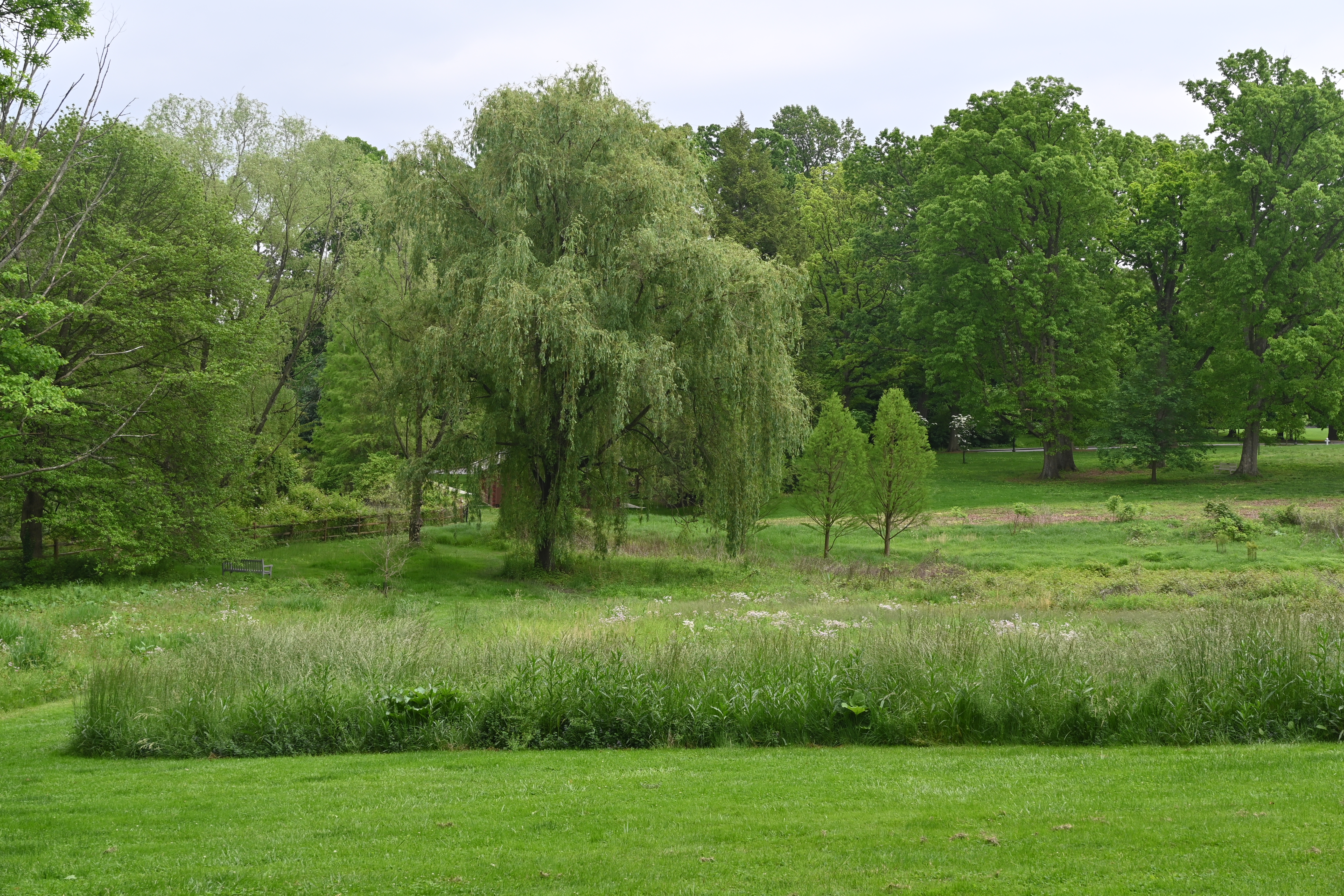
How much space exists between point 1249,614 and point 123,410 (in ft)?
89.1

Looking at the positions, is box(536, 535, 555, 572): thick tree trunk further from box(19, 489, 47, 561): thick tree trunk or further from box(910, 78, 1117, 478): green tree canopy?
Answer: box(910, 78, 1117, 478): green tree canopy

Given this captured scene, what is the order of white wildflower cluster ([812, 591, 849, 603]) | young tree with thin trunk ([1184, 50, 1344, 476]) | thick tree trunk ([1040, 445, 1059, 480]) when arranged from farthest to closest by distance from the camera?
thick tree trunk ([1040, 445, 1059, 480]) < young tree with thin trunk ([1184, 50, 1344, 476]) < white wildflower cluster ([812, 591, 849, 603])

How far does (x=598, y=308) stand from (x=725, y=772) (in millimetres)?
18950

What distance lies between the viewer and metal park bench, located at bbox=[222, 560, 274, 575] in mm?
30094

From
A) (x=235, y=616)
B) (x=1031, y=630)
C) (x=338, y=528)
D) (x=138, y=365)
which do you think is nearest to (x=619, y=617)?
(x=235, y=616)

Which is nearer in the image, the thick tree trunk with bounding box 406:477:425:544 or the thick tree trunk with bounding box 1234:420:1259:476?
the thick tree trunk with bounding box 406:477:425:544

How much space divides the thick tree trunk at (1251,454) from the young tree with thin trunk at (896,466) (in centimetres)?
1901

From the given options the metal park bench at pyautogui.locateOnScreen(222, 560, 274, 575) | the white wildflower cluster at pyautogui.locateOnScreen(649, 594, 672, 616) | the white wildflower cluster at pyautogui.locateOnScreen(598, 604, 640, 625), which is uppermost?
the white wildflower cluster at pyautogui.locateOnScreen(598, 604, 640, 625)

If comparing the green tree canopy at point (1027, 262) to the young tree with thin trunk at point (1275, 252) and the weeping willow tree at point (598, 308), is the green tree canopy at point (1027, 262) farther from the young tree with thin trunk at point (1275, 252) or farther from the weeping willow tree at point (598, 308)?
the weeping willow tree at point (598, 308)

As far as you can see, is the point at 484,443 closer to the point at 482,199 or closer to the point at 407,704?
the point at 482,199

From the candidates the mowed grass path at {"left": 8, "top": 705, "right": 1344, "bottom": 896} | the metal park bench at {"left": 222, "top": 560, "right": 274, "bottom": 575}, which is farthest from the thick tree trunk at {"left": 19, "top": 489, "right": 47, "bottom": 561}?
the mowed grass path at {"left": 8, "top": 705, "right": 1344, "bottom": 896}

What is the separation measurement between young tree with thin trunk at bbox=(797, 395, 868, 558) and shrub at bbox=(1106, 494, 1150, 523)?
31.3 ft

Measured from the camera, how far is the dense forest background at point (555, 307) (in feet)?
86.6

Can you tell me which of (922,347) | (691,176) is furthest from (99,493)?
(922,347)
